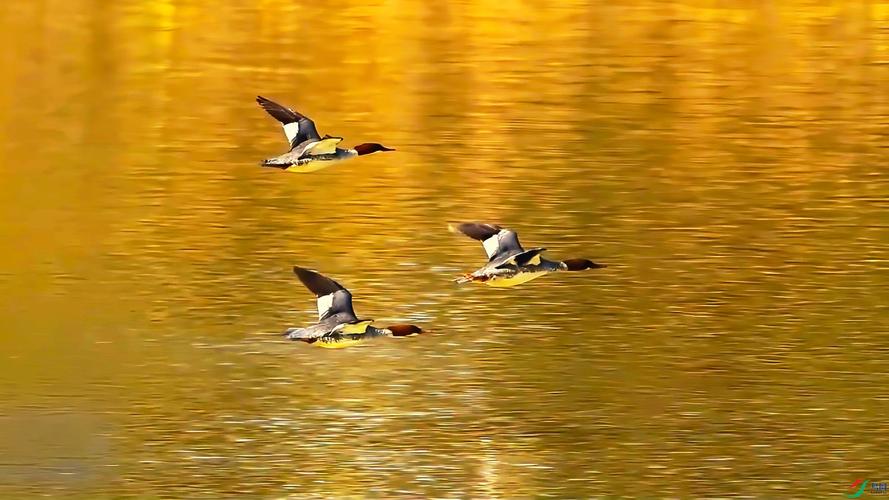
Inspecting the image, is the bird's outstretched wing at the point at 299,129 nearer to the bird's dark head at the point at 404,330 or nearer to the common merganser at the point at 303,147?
the common merganser at the point at 303,147

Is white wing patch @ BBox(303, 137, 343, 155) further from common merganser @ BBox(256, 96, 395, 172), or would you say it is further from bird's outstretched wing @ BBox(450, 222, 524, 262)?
bird's outstretched wing @ BBox(450, 222, 524, 262)

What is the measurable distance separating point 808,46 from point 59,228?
11.0m

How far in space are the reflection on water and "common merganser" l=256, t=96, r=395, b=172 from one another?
162 centimetres

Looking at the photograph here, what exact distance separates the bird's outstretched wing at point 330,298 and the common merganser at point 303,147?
94 cm

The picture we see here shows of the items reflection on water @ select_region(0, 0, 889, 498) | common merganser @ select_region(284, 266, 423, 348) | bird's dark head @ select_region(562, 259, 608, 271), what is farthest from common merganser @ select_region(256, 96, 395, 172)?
reflection on water @ select_region(0, 0, 889, 498)

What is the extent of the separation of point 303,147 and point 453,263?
3.09m

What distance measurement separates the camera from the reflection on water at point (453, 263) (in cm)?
1214

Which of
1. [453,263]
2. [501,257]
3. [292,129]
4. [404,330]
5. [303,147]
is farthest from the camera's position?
[453,263]

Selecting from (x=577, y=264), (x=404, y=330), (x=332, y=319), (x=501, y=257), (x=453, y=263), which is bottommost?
(x=453, y=263)

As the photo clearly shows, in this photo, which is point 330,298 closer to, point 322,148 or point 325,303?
point 325,303

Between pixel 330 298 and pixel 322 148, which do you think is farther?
pixel 322 148

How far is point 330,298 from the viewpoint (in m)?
11.6

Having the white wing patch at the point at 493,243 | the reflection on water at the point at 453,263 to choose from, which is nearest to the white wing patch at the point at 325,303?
the reflection on water at the point at 453,263

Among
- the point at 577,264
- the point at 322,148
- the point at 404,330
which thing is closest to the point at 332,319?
the point at 404,330
